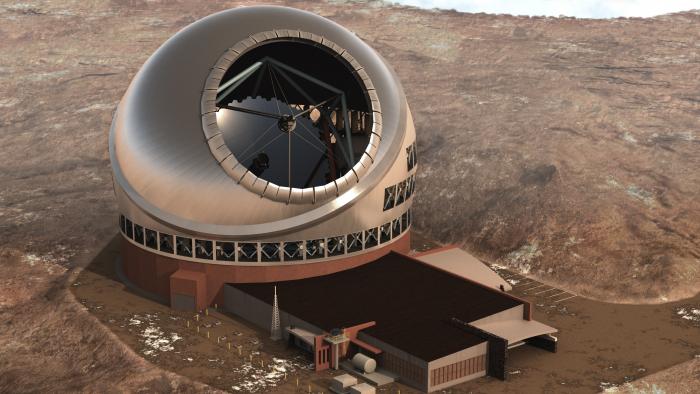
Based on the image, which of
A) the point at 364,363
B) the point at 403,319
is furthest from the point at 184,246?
the point at 364,363

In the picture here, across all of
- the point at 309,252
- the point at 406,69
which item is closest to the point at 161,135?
the point at 309,252

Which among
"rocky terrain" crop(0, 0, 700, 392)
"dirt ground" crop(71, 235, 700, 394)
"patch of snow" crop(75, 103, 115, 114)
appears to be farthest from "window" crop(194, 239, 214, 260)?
"patch of snow" crop(75, 103, 115, 114)

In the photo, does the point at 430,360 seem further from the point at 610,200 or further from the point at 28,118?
the point at 28,118

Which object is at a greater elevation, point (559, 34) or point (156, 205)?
point (559, 34)

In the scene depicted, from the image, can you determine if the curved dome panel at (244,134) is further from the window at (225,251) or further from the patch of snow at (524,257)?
the patch of snow at (524,257)

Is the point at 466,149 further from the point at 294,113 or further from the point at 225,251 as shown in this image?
the point at 225,251

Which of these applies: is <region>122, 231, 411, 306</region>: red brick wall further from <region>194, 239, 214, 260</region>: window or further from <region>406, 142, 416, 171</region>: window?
<region>406, 142, 416, 171</region>: window
